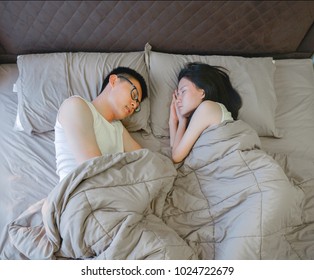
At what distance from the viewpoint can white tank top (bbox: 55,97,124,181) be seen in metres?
1.17

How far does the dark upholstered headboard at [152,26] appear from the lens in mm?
1331

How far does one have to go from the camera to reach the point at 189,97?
A: 4.38ft

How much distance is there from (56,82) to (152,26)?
0.50 metres

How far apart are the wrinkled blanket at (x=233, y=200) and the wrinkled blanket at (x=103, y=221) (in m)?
0.10

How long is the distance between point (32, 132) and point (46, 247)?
55 centimetres

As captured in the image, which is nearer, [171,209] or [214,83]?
[171,209]

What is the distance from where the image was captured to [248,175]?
3.71 feet

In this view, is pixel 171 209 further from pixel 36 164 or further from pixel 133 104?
pixel 36 164

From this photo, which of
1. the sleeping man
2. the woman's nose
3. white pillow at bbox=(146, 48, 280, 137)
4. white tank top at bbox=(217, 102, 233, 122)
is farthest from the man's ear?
white tank top at bbox=(217, 102, 233, 122)

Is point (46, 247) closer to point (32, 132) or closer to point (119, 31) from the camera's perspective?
point (32, 132)

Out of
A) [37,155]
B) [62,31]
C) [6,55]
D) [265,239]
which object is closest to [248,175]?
[265,239]

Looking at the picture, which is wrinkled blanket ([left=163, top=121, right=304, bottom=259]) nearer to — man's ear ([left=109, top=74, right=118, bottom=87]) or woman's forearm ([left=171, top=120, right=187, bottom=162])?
woman's forearm ([left=171, top=120, right=187, bottom=162])

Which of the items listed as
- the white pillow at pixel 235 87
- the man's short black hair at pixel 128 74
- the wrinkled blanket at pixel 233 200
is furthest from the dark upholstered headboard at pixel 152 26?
the wrinkled blanket at pixel 233 200

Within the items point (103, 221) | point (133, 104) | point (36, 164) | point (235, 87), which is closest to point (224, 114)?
point (235, 87)
